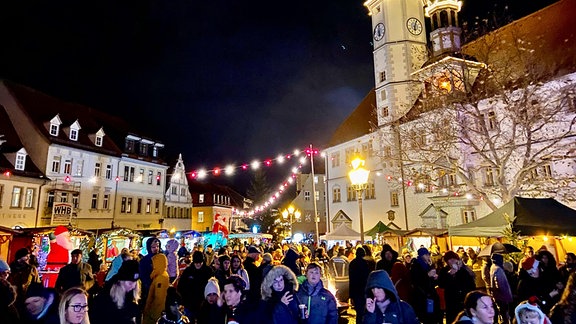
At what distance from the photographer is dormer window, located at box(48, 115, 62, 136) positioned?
1151 inches

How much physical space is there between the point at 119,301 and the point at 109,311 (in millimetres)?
145

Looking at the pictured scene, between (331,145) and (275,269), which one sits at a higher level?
(331,145)

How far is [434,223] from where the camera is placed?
28172mm

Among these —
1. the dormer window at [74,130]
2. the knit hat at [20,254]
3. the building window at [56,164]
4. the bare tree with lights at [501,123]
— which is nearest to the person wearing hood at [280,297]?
the knit hat at [20,254]

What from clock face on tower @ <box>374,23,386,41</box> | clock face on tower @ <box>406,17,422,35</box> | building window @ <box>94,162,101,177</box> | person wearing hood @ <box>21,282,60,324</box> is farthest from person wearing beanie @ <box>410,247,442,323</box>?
building window @ <box>94,162,101,177</box>

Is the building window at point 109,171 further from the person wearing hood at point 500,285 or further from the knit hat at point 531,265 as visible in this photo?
the knit hat at point 531,265

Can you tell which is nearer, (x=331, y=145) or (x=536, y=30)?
(x=536, y=30)

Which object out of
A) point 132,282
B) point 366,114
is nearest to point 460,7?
point 366,114

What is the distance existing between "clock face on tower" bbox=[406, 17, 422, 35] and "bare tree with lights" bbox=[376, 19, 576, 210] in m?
4.84

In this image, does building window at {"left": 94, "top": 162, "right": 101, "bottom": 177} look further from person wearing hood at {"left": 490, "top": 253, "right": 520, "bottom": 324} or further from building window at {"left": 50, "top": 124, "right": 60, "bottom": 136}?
person wearing hood at {"left": 490, "top": 253, "right": 520, "bottom": 324}

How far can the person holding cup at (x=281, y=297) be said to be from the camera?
4.02 meters

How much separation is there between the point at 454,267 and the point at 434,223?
73.4 feet

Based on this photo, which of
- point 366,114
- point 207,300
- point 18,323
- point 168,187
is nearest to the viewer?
point 18,323

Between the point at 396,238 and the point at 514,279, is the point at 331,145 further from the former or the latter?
the point at 514,279
